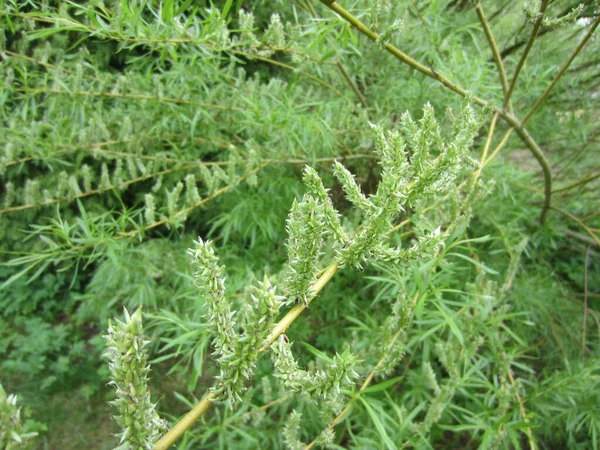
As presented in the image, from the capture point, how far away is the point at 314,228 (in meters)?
0.62

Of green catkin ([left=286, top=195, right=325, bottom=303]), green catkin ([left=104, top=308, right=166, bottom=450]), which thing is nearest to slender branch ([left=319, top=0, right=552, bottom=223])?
green catkin ([left=286, top=195, right=325, bottom=303])

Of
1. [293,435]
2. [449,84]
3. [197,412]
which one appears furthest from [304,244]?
[449,84]

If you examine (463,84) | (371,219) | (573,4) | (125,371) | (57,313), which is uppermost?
(573,4)

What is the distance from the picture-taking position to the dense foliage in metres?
0.74

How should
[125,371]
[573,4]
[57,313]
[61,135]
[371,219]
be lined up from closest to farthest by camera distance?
[125,371] < [371,219] < [61,135] < [573,4] < [57,313]

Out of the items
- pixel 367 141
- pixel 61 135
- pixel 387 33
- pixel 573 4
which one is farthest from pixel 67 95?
pixel 573 4

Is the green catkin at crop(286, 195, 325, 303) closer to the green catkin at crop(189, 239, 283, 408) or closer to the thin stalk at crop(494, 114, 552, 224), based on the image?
the green catkin at crop(189, 239, 283, 408)

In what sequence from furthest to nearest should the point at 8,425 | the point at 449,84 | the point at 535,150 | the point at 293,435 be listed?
the point at 535,150 < the point at 449,84 < the point at 293,435 < the point at 8,425

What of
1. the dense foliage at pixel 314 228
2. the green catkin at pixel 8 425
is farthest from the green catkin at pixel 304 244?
the green catkin at pixel 8 425

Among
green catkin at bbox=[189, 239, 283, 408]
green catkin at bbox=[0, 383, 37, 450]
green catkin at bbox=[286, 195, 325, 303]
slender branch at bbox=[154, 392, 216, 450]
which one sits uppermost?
green catkin at bbox=[286, 195, 325, 303]

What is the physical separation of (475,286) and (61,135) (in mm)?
2016

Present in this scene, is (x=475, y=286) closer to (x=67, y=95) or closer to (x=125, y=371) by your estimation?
(x=125, y=371)

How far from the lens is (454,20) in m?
2.80

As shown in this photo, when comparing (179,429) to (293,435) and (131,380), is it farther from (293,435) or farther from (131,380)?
(293,435)
